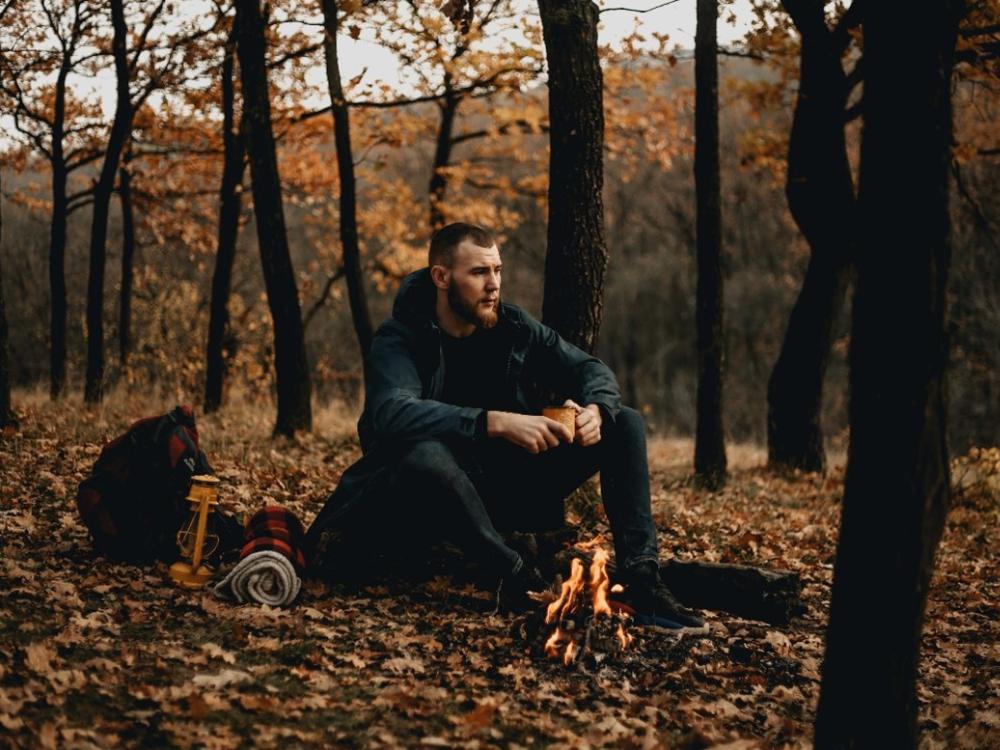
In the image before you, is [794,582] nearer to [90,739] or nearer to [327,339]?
[90,739]

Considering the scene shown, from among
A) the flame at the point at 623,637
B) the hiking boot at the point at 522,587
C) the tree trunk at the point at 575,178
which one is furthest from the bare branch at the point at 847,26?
the flame at the point at 623,637

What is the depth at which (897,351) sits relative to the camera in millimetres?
2621

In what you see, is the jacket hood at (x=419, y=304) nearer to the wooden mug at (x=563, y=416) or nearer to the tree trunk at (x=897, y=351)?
the wooden mug at (x=563, y=416)

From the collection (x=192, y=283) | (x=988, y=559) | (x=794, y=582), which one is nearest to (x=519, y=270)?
(x=192, y=283)

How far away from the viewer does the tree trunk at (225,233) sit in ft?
43.9

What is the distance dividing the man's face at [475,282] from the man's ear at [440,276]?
0.02 m

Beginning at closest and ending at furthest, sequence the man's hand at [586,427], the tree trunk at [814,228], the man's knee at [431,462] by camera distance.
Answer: the man's knee at [431,462]
the man's hand at [586,427]
the tree trunk at [814,228]

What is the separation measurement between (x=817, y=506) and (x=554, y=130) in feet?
16.9

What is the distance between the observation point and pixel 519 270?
3744 centimetres

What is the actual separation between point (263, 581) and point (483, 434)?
1.27m

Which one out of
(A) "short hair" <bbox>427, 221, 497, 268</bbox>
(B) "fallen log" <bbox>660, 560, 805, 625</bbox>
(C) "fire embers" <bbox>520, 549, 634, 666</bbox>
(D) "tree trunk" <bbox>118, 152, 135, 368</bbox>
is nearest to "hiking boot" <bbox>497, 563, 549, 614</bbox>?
(C) "fire embers" <bbox>520, 549, 634, 666</bbox>

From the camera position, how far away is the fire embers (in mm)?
3990

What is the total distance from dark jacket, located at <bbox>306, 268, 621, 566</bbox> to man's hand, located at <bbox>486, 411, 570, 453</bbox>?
95 millimetres

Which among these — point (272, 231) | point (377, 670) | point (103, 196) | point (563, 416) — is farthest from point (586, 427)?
point (103, 196)
